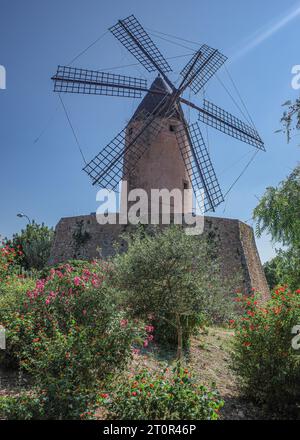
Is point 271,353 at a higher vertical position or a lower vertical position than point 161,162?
lower

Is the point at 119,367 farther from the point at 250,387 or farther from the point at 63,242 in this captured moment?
the point at 63,242

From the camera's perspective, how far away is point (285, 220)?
20.0ft

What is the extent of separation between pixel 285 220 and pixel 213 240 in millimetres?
7826

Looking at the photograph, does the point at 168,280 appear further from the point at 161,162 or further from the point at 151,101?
the point at 151,101

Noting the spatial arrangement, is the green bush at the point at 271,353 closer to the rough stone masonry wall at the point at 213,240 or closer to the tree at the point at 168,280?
the tree at the point at 168,280

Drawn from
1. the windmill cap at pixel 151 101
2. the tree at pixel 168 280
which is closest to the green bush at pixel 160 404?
the tree at pixel 168 280

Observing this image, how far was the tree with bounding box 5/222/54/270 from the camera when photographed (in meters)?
20.8

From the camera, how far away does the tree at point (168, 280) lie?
7035 millimetres

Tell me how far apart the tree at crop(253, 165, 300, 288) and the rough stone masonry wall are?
23.0 feet

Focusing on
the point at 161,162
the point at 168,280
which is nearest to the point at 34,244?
the point at 161,162

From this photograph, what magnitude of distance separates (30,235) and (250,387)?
781 inches

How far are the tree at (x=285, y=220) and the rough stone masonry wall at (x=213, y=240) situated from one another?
7.02 m
